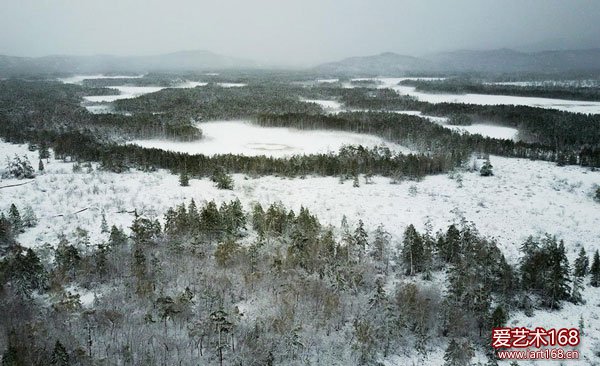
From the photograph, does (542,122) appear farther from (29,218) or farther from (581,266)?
(29,218)

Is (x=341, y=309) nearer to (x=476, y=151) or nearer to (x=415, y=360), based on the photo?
(x=415, y=360)

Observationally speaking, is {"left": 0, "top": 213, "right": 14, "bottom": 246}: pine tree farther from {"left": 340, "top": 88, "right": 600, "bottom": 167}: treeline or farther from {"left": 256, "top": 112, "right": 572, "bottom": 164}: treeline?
{"left": 340, "top": 88, "right": 600, "bottom": 167}: treeline

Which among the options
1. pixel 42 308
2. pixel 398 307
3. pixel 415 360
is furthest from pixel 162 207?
pixel 415 360

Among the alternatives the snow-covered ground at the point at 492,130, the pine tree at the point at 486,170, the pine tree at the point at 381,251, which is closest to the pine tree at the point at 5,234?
the pine tree at the point at 381,251

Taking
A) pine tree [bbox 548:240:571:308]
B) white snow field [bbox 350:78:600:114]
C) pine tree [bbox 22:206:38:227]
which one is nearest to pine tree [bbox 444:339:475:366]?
pine tree [bbox 548:240:571:308]

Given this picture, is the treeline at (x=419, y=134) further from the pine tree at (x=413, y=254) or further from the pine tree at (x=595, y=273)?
A: the pine tree at (x=413, y=254)

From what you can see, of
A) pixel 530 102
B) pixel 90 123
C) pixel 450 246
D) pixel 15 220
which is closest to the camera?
pixel 450 246

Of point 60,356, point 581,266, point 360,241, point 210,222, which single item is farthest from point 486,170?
point 60,356
